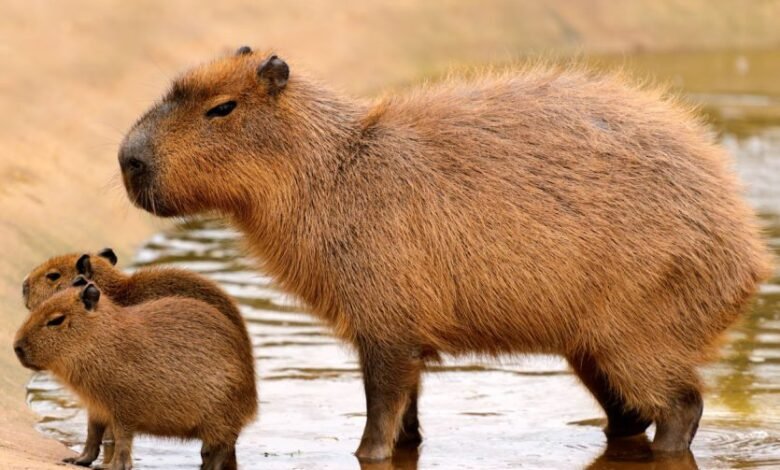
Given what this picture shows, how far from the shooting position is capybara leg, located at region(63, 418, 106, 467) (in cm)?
666

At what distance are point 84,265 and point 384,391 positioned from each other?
1391 mm

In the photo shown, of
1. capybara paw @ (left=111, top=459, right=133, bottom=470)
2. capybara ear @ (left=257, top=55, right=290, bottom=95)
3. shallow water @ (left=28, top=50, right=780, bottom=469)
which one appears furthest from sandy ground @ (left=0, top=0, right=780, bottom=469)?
shallow water @ (left=28, top=50, right=780, bottom=469)

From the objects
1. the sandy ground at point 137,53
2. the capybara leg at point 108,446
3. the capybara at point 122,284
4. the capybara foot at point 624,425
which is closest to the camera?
the capybara leg at point 108,446

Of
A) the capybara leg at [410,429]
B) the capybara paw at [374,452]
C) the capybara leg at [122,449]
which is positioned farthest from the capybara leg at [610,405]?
the capybara leg at [122,449]

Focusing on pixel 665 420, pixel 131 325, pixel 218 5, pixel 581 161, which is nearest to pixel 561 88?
pixel 581 161

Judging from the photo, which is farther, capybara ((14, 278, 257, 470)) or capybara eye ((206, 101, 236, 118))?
capybara eye ((206, 101, 236, 118))

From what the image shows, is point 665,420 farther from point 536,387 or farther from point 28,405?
point 28,405

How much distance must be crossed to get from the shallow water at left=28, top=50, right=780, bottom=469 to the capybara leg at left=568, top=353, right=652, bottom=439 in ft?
0.26

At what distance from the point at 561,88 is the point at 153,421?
7.52 feet

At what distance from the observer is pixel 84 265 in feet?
23.0

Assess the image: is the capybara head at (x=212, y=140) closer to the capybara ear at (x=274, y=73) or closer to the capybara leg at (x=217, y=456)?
the capybara ear at (x=274, y=73)

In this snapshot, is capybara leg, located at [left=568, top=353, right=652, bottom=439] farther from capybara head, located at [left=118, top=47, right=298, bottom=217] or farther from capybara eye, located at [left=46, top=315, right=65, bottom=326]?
capybara eye, located at [left=46, top=315, right=65, bottom=326]

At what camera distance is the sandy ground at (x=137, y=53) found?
33.1ft

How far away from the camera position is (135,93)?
13766mm
